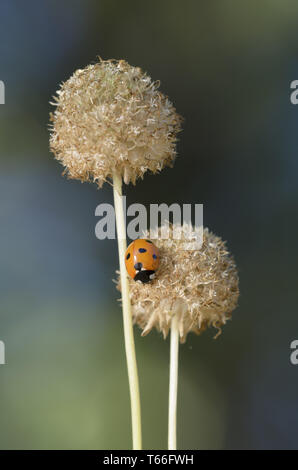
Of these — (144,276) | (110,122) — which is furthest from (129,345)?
(110,122)

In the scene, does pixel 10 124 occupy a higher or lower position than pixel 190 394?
higher

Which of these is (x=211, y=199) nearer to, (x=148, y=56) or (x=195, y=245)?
(x=148, y=56)

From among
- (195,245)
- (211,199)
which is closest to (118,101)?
(195,245)
